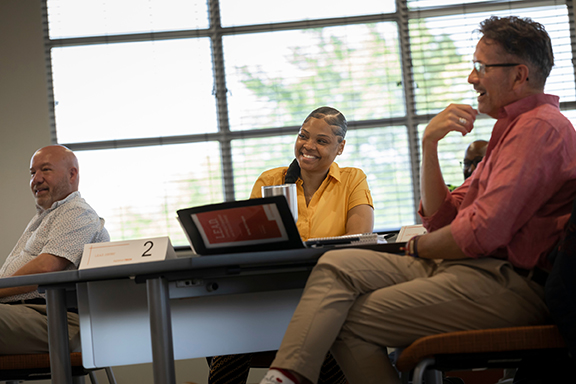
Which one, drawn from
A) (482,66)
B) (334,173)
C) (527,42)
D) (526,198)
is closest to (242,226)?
(526,198)

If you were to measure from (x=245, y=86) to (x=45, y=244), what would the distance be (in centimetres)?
219

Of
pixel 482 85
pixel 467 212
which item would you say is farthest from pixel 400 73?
pixel 467 212

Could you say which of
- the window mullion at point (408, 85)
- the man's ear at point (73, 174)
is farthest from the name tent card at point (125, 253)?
the window mullion at point (408, 85)

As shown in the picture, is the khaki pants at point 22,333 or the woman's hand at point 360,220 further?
the woman's hand at point 360,220

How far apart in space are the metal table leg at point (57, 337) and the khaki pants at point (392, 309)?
72cm

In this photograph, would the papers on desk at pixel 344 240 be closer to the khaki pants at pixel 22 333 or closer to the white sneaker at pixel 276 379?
the white sneaker at pixel 276 379

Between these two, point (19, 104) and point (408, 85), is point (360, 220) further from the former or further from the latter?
point (19, 104)

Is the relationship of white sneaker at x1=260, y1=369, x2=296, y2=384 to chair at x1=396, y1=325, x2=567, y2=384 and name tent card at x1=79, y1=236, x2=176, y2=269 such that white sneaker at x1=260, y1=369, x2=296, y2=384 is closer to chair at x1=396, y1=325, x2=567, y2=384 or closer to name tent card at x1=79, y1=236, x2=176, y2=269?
chair at x1=396, y1=325, x2=567, y2=384

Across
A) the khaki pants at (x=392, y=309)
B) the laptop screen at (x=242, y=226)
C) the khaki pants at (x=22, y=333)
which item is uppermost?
the laptop screen at (x=242, y=226)

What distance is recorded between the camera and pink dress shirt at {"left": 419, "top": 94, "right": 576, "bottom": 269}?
1276 millimetres

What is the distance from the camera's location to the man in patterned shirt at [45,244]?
1987mm

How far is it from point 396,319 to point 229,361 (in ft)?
3.11

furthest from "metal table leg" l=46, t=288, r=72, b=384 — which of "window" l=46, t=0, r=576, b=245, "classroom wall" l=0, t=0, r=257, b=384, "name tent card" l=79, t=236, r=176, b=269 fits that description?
"classroom wall" l=0, t=0, r=257, b=384

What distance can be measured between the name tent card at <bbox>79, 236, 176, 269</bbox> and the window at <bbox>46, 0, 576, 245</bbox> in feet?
8.62
